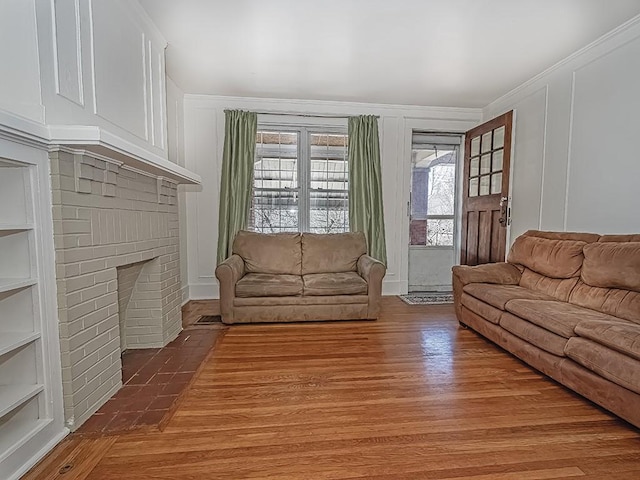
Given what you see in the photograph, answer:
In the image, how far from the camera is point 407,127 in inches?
181

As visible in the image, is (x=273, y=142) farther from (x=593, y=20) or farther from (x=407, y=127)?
(x=593, y=20)

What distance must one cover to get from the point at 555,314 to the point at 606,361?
0.49 metres

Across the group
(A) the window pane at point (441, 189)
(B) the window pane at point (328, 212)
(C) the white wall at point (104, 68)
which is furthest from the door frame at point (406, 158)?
(C) the white wall at point (104, 68)

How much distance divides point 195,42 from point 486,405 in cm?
A: 349

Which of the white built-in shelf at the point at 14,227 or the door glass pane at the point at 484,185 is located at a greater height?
the door glass pane at the point at 484,185

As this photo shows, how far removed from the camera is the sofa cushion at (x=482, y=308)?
275 centimetres

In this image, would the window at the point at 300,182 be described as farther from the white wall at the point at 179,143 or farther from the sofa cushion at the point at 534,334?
the sofa cushion at the point at 534,334

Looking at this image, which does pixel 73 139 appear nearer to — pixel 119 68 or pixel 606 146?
pixel 119 68

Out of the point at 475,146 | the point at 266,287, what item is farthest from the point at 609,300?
the point at 266,287

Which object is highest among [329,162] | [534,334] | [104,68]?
[104,68]

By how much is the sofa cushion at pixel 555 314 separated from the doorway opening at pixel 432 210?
8.24ft

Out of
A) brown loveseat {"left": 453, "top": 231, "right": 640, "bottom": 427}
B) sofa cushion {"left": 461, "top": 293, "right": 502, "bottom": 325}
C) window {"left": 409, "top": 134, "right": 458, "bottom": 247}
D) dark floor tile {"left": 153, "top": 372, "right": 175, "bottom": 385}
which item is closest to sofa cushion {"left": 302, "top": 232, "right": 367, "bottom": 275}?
brown loveseat {"left": 453, "top": 231, "right": 640, "bottom": 427}

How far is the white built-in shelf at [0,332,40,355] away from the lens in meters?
1.41

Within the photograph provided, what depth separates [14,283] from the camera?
144cm
